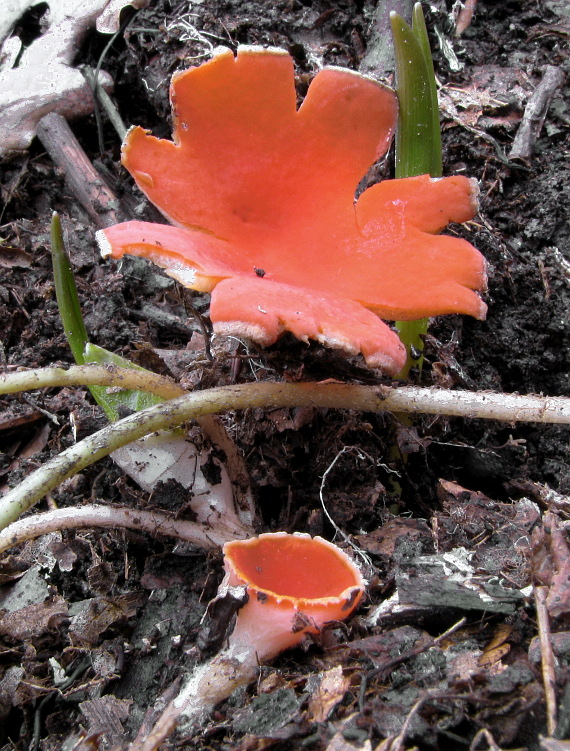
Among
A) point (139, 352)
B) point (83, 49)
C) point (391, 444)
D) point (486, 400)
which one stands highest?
point (83, 49)

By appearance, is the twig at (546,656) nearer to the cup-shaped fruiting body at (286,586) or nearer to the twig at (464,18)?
the cup-shaped fruiting body at (286,586)

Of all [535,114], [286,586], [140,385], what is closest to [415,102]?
[535,114]

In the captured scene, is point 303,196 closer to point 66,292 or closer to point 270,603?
point 66,292

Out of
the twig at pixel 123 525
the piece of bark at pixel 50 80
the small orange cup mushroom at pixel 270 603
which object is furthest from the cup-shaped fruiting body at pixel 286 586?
the piece of bark at pixel 50 80

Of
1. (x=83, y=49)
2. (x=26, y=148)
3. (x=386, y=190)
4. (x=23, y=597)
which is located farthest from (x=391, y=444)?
(x=83, y=49)

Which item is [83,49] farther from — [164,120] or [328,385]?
[328,385]

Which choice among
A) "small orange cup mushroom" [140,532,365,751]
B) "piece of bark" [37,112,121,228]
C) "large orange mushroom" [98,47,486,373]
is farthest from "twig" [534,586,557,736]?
"piece of bark" [37,112,121,228]
